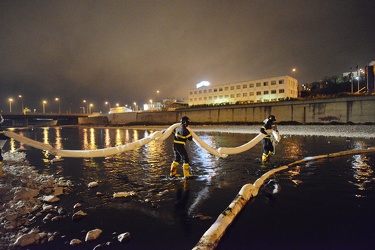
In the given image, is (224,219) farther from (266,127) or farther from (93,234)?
(266,127)

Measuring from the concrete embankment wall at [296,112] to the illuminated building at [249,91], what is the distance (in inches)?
425

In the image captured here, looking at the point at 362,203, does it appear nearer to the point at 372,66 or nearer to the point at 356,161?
the point at 356,161

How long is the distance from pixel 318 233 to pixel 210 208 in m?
2.04

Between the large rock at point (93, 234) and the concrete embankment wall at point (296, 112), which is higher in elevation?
the concrete embankment wall at point (296, 112)

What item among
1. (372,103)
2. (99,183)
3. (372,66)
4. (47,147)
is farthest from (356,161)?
(372,66)

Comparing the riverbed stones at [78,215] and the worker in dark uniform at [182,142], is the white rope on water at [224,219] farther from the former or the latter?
the riverbed stones at [78,215]

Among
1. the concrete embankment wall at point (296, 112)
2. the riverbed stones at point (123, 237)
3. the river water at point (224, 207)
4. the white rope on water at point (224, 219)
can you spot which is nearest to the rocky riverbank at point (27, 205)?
the river water at point (224, 207)

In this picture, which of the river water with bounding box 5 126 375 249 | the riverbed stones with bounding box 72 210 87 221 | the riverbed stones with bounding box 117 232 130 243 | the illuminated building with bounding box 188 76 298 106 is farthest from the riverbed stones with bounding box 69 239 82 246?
the illuminated building with bounding box 188 76 298 106

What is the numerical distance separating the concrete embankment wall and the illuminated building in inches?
425

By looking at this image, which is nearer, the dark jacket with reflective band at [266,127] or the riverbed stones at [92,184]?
the riverbed stones at [92,184]

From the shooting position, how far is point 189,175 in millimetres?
Answer: 7430

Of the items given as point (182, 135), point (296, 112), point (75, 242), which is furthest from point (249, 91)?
point (75, 242)

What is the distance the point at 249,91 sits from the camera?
70938mm

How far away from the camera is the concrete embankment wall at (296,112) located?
1206 inches
